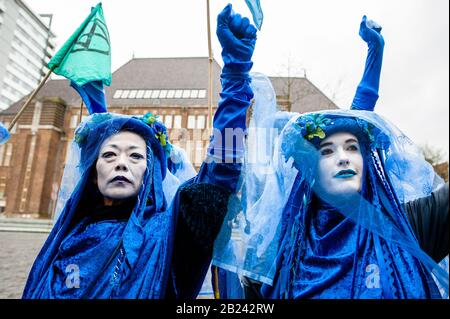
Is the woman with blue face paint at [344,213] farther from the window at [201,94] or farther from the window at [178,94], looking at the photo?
the window at [178,94]

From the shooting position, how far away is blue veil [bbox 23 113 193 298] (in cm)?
158

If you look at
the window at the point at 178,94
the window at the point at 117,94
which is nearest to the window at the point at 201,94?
the window at the point at 178,94

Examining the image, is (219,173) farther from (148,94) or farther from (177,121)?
(148,94)

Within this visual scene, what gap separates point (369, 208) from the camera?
60.7 inches

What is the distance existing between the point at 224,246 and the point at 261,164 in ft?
1.75

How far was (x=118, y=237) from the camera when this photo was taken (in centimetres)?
170

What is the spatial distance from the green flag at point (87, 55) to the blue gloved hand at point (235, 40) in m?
1.06

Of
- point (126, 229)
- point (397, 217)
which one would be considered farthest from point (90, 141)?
point (397, 217)

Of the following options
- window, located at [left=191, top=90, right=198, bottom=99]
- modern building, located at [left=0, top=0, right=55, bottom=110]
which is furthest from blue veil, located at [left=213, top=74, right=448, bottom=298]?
modern building, located at [left=0, top=0, right=55, bottom=110]

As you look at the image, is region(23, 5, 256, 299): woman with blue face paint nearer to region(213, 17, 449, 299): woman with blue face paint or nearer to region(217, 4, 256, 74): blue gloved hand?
region(217, 4, 256, 74): blue gloved hand

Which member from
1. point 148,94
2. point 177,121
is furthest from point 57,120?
point 177,121

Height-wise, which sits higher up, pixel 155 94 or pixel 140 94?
pixel 155 94

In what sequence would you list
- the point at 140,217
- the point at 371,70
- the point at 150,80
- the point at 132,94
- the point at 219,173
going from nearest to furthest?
the point at 219,173 → the point at 140,217 → the point at 371,70 → the point at 132,94 → the point at 150,80

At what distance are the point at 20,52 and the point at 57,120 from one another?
1026 inches
